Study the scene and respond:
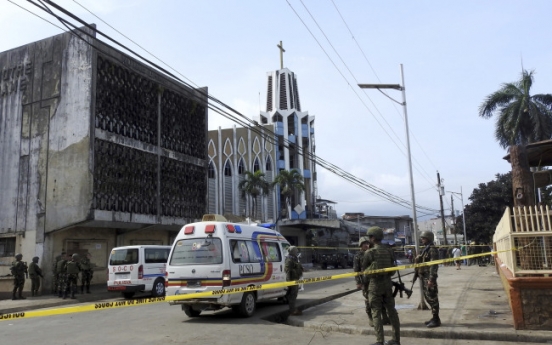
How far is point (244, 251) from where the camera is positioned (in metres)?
10.7

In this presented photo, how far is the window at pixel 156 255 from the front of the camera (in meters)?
16.6

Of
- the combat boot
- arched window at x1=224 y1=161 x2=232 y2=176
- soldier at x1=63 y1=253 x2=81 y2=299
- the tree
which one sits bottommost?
the combat boot

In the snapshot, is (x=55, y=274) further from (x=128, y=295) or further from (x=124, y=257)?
(x=124, y=257)

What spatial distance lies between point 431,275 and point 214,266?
14.2ft

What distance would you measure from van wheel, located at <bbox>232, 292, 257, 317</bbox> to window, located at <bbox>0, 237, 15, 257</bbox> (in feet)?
47.9

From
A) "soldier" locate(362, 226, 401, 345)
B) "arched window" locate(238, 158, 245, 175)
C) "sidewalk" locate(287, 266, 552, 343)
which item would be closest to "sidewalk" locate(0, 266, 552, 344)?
"sidewalk" locate(287, 266, 552, 343)

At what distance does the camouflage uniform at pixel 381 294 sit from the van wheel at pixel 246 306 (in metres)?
3.74

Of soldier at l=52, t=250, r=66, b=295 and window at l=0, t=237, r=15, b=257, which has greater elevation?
window at l=0, t=237, r=15, b=257

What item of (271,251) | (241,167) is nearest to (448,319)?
(271,251)

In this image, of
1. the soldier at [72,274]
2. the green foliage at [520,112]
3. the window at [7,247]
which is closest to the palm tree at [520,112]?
the green foliage at [520,112]

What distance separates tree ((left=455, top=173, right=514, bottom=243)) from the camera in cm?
3459

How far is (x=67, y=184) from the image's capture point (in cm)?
1997

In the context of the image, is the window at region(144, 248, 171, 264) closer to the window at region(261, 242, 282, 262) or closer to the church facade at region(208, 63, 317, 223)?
the window at region(261, 242, 282, 262)

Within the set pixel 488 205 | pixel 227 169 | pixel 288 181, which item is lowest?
pixel 488 205
